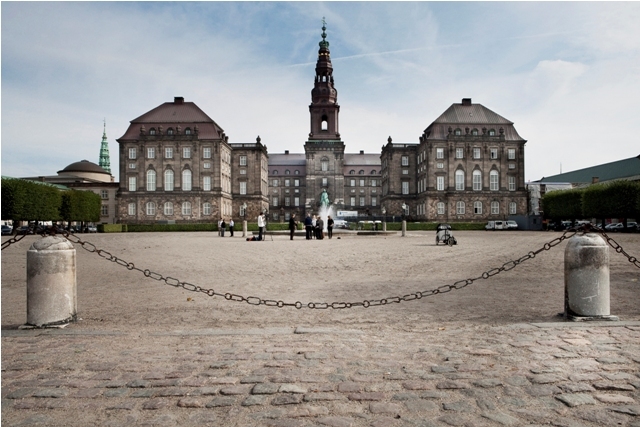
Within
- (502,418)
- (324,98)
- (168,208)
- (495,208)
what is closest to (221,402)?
(502,418)

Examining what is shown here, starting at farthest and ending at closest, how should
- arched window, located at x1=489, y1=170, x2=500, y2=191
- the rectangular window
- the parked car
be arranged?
arched window, located at x1=489, y1=170, x2=500, y2=191, the rectangular window, the parked car

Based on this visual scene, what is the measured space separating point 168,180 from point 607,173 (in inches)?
3088

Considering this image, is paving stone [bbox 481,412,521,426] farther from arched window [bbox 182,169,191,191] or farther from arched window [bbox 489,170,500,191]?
arched window [bbox 489,170,500,191]

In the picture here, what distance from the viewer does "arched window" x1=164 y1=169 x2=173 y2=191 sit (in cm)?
6938

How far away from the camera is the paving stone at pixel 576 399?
351 centimetres

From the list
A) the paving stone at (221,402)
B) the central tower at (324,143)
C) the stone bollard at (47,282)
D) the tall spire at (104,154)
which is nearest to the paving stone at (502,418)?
the paving stone at (221,402)

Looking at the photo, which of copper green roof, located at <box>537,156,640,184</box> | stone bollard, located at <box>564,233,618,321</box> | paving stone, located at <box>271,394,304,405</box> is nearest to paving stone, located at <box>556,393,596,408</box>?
paving stone, located at <box>271,394,304,405</box>

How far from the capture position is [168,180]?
69500 millimetres

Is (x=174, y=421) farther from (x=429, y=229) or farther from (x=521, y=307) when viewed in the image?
(x=429, y=229)

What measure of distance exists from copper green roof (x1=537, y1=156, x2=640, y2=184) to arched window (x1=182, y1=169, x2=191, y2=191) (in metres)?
66.5

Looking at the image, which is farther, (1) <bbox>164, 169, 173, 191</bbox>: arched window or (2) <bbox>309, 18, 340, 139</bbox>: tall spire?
(2) <bbox>309, 18, 340, 139</bbox>: tall spire

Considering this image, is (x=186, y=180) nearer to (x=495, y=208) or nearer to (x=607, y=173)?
(x=495, y=208)

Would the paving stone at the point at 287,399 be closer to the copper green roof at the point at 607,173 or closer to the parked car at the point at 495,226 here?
the parked car at the point at 495,226

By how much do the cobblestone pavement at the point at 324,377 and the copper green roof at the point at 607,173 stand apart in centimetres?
7643
